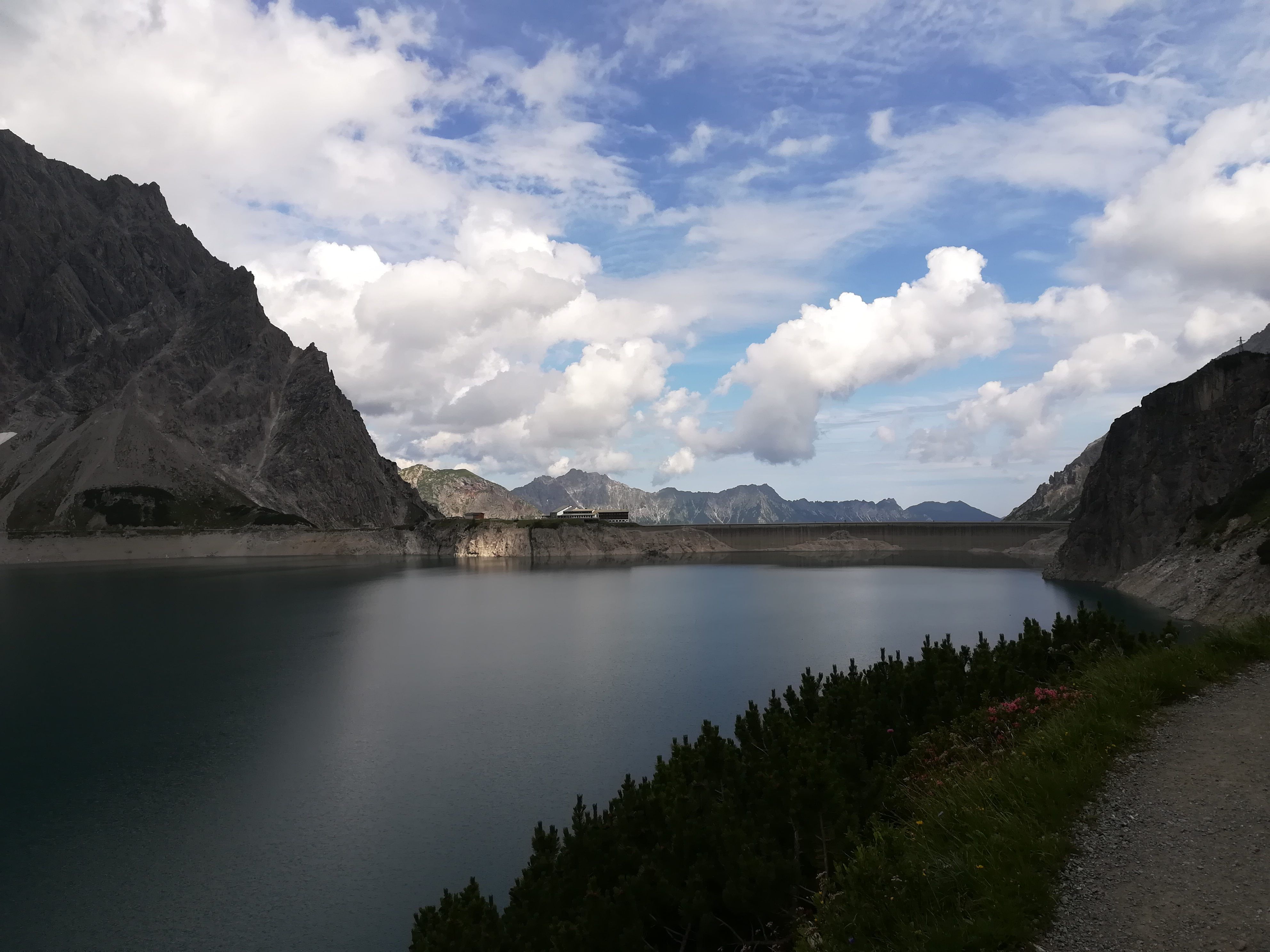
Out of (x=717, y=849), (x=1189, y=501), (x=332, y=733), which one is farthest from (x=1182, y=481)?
(x=717, y=849)

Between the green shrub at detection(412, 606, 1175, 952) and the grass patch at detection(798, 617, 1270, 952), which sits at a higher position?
the grass patch at detection(798, 617, 1270, 952)

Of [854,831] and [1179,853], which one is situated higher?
[1179,853]

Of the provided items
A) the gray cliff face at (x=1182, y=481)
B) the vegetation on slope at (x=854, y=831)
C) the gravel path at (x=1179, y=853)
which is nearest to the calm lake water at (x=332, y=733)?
the vegetation on slope at (x=854, y=831)

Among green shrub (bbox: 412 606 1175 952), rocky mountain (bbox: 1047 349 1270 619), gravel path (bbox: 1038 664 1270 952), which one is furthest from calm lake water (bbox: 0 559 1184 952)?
gravel path (bbox: 1038 664 1270 952)

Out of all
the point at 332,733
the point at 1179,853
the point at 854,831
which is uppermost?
the point at 1179,853

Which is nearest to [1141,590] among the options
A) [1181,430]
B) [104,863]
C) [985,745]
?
[1181,430]

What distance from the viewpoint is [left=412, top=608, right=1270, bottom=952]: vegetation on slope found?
896 centimetres

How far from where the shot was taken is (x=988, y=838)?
9398 mm

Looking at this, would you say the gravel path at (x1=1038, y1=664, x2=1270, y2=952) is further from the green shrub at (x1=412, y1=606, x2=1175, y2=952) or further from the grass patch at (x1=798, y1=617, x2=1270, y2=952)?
the green shrub at (x1=412, y1=606, x2=1175, y2=952)

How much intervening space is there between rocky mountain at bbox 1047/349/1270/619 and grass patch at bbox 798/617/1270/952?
4892cm

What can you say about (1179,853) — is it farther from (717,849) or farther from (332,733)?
(332,733)

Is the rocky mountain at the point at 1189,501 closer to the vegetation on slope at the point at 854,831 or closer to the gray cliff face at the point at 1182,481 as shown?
the gray cliff face at the point at 1182,481

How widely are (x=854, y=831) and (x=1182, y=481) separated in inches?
3931

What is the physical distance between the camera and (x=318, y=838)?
25.0m
